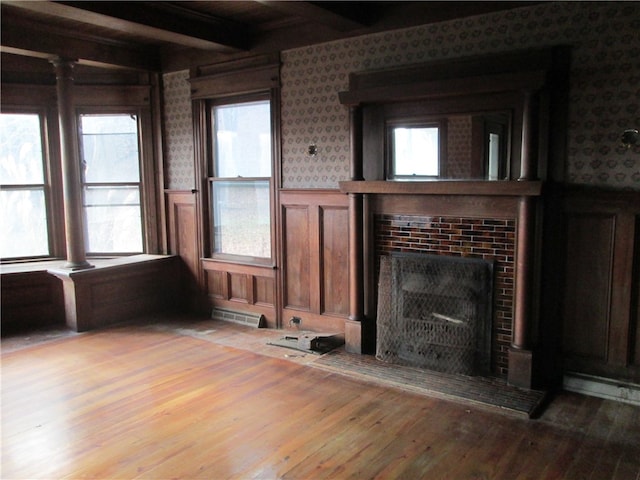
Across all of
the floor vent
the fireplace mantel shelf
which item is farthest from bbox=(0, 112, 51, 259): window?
the fireplace mantel shelf

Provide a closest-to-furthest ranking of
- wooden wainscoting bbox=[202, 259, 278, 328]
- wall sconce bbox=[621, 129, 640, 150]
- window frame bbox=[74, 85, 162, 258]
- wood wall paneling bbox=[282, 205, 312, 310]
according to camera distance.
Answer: wall sconce bbox=[621, 129, 640, 150], wood wall paneling bbox=[282, 205, 312, 310], wooden wainscoting bbox=[202, 259, 278, 328], window frame bbox=[74, 85, 162, 258]

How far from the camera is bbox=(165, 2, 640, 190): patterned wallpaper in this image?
3289mm

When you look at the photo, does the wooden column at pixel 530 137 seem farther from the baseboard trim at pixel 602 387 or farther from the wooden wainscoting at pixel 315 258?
the wooden wainscoting at pixel 315 258

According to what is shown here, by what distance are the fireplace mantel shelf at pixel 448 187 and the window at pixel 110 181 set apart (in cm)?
276

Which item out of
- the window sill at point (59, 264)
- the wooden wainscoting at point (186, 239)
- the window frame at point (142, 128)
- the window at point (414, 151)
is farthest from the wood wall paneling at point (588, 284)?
the window frame at point (142, 128)

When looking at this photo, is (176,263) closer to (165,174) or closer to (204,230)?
(204,230)

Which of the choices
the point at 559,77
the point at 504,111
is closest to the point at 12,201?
the point at 504,111

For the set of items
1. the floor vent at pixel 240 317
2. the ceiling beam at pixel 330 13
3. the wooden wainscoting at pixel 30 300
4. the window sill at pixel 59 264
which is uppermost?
the ceiling beam at pixel 330 13

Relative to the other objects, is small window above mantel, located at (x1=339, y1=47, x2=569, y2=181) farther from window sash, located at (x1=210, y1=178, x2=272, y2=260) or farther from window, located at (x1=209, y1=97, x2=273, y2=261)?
window sash, located at (x1=210, y1=178, x2=272, y2=260)

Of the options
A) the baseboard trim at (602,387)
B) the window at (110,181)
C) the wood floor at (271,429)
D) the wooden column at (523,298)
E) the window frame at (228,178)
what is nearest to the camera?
the wood floor at (271,429)

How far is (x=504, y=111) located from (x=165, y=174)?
12.1ft

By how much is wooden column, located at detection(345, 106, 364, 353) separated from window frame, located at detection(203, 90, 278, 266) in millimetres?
972

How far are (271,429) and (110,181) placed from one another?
381 centimetres

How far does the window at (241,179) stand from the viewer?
5141 millimetres
